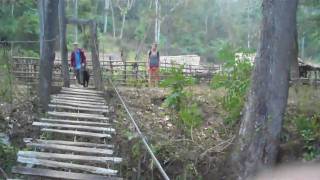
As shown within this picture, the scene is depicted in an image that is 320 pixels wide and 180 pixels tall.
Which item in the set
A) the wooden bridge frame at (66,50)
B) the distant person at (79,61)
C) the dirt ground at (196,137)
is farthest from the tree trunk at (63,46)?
the dirt ground at (196,137)

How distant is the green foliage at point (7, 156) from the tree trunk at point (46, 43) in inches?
64.8

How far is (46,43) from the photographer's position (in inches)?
439

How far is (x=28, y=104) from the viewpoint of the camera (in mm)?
11469

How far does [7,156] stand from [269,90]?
16.5 ft

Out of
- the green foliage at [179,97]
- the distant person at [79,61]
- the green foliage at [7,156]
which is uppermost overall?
the distant person at [79,61]

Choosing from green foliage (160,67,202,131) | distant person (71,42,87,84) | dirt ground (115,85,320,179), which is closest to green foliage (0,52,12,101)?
dirt ground (115,85,320,179)

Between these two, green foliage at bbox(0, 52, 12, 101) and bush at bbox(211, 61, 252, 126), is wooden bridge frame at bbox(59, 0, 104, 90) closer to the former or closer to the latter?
green foliage at bbox(0, 52, 12, 101)

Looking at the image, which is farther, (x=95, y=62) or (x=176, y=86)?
(x=95, y=62)

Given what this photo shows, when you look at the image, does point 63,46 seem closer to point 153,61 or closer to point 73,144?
point 153,61

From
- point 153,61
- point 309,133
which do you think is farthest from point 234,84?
point 153,61

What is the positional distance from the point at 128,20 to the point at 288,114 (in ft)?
177

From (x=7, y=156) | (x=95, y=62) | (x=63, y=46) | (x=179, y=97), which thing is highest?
(x=63, y=46)

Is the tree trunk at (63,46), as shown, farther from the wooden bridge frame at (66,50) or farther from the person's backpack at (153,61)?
the person's backpack at (153,61)

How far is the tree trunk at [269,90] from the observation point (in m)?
8.83
